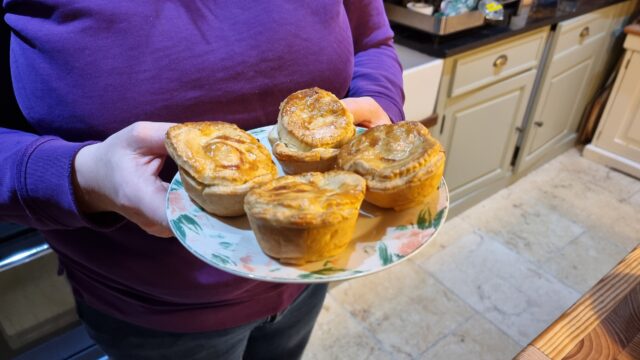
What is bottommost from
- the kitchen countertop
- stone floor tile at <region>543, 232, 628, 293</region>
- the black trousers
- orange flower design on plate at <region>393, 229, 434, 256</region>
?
stone floor tile at <region>543, 232, 628, 293</region>

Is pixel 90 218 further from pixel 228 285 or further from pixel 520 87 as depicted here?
pixel 520 87

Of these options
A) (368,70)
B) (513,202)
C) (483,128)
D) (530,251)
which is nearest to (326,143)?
(368,70)

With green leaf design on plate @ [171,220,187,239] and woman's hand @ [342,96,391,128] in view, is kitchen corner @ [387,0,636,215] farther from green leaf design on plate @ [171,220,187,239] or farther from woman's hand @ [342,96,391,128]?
green leaf design on plate @ [171,220,187,239]

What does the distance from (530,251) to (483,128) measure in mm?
595

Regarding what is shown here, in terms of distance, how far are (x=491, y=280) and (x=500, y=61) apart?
90cm

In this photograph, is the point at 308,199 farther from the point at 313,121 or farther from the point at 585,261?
the point at 585,261

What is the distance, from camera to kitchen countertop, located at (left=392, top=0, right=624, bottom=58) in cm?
170

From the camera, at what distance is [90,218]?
2.06 ft

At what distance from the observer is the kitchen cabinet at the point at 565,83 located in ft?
7.12

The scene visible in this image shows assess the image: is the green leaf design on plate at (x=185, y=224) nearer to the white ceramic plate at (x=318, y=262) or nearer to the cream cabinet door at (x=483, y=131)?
the white ceramic plate at (x=318, y=262)

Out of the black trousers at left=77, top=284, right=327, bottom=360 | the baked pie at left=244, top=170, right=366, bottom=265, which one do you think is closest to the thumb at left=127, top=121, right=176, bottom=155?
the baked pie at left=244, top=170, right=366, bottom=265

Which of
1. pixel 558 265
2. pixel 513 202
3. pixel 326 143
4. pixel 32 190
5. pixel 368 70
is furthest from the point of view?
pixel 513 202

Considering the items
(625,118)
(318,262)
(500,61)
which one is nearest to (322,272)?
(318,262)

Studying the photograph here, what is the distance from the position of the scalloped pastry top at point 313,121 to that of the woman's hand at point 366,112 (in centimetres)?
4
